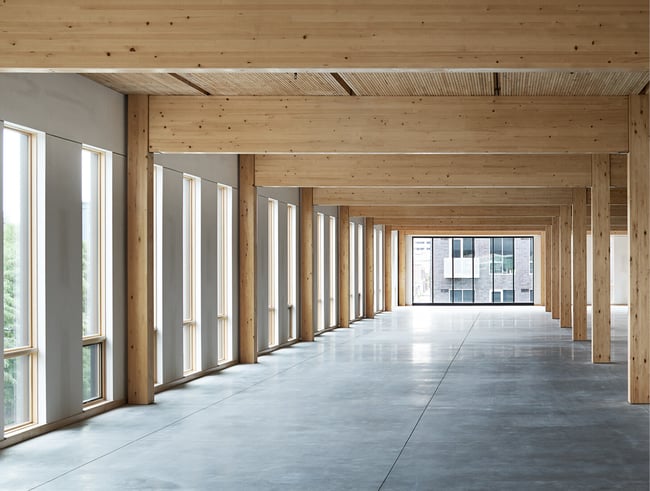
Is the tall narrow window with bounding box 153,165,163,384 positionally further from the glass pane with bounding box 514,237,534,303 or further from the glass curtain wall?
the glass pane with bounding box 514,237,534,303

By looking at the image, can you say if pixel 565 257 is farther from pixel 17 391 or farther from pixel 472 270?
pixel 472 270

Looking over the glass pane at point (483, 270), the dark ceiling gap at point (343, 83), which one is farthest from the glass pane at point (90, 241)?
the glass pane at point (483, 270)

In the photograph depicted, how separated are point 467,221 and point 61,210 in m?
22.7

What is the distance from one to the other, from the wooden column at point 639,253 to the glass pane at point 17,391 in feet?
20.1

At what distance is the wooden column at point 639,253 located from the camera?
33.2 feet

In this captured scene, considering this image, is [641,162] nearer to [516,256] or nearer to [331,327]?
[331,327]

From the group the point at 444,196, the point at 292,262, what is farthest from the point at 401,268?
the point at 292,262

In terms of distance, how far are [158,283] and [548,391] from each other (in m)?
4.95

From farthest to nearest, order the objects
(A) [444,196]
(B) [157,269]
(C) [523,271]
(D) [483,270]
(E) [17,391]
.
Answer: (D) [483,270]
(C) [523,271]
(A) [444,196]
(B) [157,269]
(E) [17,391]

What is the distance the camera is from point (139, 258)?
10.4 meters

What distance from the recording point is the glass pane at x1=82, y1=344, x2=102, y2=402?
967cm

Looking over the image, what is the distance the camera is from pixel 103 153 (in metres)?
10.1

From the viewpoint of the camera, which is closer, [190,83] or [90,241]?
[190,83]

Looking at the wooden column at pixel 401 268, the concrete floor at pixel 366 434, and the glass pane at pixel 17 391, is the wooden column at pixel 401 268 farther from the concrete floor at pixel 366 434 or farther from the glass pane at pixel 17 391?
the glass pane at pixel 17 391
